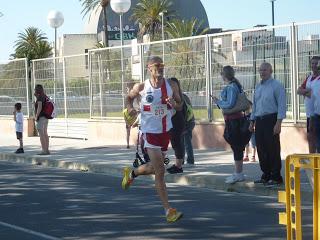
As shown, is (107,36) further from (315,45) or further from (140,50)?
(315,45)

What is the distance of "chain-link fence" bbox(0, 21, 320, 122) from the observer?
15836 mm

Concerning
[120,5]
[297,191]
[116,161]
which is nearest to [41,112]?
[116,161]

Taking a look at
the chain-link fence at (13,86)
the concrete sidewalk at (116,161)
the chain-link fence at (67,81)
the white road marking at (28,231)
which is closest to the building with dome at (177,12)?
the chain-link fence at (13,86)

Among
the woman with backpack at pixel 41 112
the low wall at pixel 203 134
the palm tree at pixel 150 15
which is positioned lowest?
the low wall at pixel 203 134

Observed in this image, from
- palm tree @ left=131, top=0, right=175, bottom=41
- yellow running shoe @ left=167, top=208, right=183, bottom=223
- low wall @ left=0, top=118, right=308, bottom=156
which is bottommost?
yellow running shoe @ left=167, top=208, right=183, bottom=223

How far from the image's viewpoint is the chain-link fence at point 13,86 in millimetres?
27625

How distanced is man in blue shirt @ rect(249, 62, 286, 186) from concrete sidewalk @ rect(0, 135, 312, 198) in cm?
34

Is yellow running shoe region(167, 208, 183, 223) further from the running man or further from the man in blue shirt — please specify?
the man in blue shirt

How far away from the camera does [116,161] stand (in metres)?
17.1

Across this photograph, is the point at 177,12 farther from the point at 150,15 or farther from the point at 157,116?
the point at 157,116

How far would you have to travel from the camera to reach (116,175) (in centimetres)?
1552

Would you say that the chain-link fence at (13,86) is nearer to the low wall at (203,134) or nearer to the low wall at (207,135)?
the low wall at (203,134)

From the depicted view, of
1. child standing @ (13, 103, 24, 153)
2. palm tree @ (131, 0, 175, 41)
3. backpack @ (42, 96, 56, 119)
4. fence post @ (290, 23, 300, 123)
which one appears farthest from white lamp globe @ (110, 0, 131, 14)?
palm tree @ (131, 0, 175, 41)

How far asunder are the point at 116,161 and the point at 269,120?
237 inches
